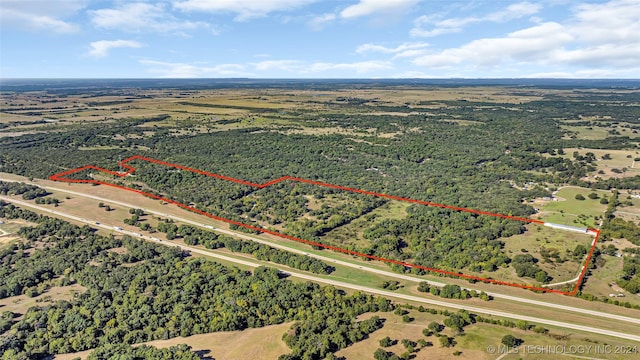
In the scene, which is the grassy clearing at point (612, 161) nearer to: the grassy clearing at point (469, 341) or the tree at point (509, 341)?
the grassy clearing at point (469, 341)

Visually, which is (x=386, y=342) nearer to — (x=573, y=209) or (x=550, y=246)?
(x=550, y=246)

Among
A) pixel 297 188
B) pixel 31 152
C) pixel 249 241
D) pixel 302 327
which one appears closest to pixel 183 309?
pixel 302 327

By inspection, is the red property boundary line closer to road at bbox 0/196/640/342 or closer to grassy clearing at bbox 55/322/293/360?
road at bbox 0/196/640/342

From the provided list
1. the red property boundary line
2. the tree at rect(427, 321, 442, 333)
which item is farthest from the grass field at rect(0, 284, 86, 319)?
the tree at rect(427, 321, 442, 333)

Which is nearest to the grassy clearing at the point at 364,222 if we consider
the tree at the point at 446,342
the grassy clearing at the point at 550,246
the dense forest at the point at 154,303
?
the dense forest at the point at 154,303

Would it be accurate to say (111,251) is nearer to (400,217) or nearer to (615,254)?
(400,217)

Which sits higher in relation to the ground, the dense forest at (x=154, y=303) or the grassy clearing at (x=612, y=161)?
the grassy clearing at (x=612, y=161)

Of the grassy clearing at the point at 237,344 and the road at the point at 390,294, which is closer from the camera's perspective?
the grassy clearing at the point at 237,344

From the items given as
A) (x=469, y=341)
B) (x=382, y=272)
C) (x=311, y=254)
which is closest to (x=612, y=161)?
(x=382, y=272)

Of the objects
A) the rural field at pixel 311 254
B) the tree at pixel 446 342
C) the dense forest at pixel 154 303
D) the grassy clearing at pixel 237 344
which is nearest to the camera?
the grassy clearing at pixel 237 344
